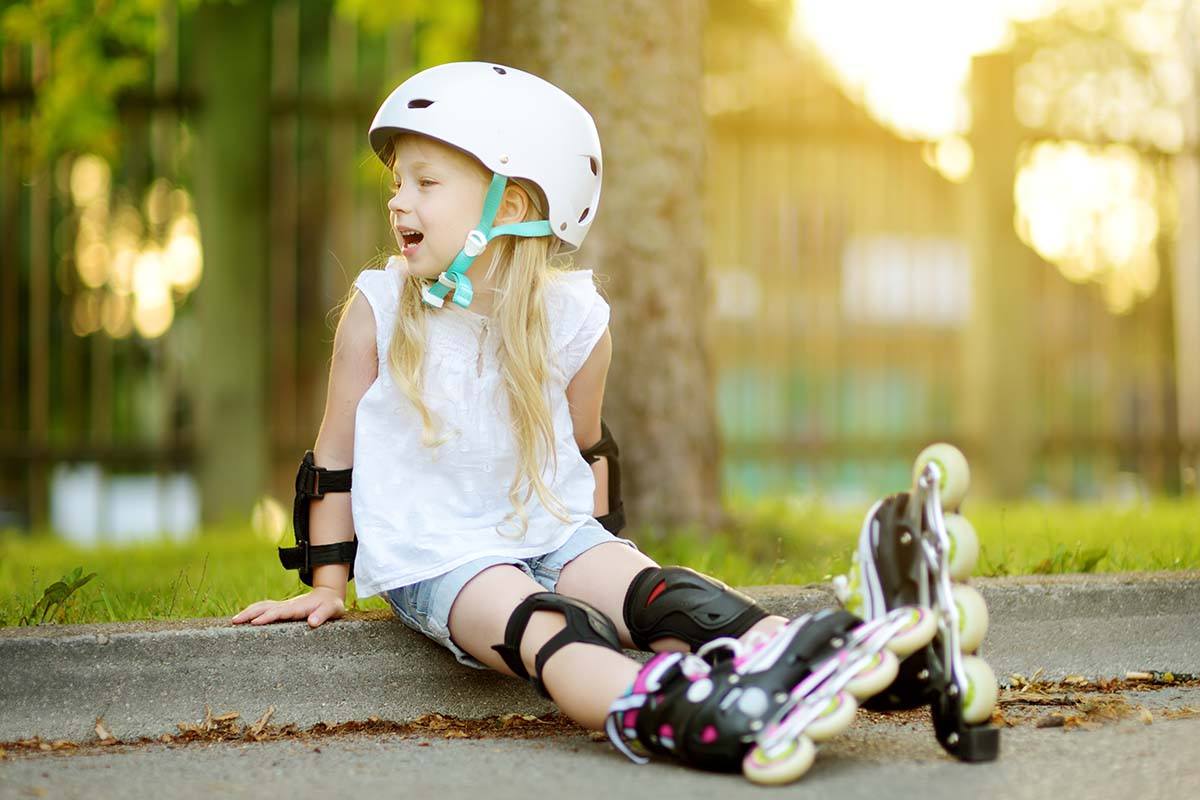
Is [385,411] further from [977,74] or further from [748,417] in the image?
[977,74]

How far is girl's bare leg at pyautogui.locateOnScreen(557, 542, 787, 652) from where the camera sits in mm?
2768

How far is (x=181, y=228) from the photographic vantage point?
786 centimetres

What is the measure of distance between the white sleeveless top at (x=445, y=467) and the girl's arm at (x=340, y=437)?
0.08ft

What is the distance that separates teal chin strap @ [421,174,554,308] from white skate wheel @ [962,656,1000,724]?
49.2 inches

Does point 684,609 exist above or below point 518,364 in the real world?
below

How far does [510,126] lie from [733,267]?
5.10 metres

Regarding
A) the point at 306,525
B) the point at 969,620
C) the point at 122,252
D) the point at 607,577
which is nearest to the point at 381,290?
the point at 306,525

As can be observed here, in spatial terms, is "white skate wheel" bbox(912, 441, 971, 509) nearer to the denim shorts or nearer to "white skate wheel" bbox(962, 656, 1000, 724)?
"white skate wheel" bbox(962, 656, 1000, 724)

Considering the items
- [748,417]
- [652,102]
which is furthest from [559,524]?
[748,417]

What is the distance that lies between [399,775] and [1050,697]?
57.3 inches

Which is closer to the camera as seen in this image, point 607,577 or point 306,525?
point 607,577

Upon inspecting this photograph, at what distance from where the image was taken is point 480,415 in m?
2.91

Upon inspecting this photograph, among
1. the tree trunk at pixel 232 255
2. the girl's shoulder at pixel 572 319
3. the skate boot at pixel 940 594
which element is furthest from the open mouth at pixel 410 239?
the tree trunk at pixel 232 255

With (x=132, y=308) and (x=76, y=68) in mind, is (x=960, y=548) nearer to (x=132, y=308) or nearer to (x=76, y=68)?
(x=76, y=68)
